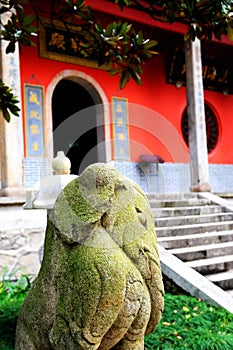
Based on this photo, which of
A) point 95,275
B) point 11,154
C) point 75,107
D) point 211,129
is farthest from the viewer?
point 75,107

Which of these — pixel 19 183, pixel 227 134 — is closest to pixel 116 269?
pixel 19 183

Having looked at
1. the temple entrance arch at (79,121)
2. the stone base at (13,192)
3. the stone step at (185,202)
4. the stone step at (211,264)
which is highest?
the temple entrance arch at (79,121)

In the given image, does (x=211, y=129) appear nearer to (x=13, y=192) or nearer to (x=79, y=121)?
(x=13, y=192)

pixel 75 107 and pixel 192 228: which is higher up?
pixel 75 107

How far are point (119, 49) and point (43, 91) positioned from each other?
202 inches

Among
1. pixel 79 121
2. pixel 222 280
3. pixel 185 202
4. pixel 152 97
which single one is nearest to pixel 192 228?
pixel 185 202

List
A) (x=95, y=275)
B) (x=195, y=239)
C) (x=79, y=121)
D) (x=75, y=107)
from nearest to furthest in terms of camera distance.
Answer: (x=95, y=275), (x=79, y=121), (x=195, y=239), (x=75, y=107)

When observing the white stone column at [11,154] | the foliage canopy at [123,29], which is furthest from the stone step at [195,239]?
the foliage canopy at [123,29]

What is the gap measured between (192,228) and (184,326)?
2.50 m

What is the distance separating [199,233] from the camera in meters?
6.13

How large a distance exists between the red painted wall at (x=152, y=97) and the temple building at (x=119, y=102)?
0.02 meters

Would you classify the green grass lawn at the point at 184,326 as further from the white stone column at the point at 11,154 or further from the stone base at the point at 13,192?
the white stone column at the point at 11,154

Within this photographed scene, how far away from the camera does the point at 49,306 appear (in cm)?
193

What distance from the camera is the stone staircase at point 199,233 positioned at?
491 centimetres
